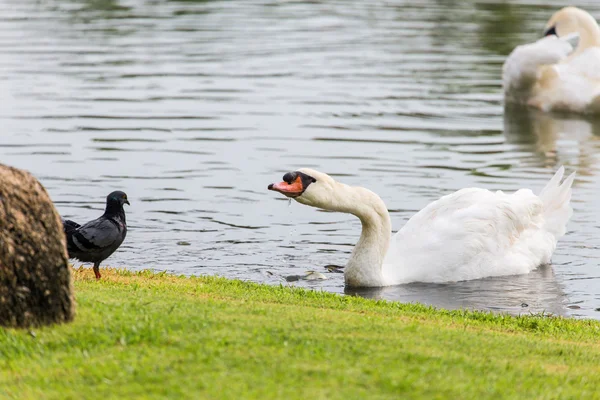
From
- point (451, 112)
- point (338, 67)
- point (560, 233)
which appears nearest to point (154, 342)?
point (560, 233)

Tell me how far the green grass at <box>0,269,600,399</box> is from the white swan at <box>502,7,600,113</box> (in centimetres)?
1459

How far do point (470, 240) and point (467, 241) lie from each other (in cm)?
4

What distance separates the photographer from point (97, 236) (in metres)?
9.89

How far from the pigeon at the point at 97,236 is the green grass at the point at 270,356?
39.0 inches

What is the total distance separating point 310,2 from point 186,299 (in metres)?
33.7

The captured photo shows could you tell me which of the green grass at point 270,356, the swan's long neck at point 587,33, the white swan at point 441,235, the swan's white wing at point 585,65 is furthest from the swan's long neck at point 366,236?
the swan's long neck at point 587,33

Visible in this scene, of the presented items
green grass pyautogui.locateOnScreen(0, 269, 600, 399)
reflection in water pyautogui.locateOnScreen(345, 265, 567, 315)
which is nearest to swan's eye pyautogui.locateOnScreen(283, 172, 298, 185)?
reflection in water pyautogui.locateOnScreen(345, 265, 567, 315)

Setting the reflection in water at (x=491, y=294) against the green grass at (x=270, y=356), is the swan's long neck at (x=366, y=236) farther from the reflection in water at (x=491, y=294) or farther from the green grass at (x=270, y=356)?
the green grass at (x=270, y=356)

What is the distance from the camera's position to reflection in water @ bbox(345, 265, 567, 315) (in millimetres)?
11016

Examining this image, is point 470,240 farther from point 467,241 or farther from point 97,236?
point 97,236

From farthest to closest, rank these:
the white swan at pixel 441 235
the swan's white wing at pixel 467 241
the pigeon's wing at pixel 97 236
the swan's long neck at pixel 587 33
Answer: the swan's long neck at pixel 587 33 → the swan's white wing at pixel 467 241 → the white swan at pixel 441 235 → the pigeon's wing at pixel 97 236

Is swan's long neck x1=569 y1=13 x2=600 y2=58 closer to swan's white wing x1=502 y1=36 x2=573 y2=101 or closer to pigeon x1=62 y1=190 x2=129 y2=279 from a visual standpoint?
swan's white wing x1=502 y1=36 x2=573 y2=101

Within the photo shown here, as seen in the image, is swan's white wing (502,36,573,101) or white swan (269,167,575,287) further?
swan's white wing (502,36,573,101)

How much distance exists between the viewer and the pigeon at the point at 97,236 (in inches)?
388
